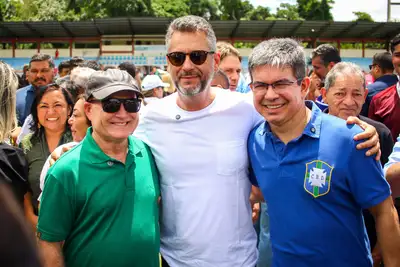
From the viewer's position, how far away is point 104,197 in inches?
89.9

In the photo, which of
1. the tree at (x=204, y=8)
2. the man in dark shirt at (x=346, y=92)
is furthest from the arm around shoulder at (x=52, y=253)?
the tree at (x=204, y=8)

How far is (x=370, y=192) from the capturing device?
7.16 feet

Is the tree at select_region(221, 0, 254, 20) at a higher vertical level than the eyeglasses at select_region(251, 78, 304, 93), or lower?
higher

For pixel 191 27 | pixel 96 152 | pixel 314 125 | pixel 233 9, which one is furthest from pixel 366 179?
pixel 233 9

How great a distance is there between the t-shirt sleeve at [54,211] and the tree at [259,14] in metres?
45.3

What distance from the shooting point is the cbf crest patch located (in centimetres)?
220

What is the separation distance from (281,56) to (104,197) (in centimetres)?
121

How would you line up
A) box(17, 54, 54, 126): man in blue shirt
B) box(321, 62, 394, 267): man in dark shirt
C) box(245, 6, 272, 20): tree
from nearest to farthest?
box(321, 62, 394, 267): man in dark shirt < box(17, 54, 54, 126): man in blue shirt < box(245, 6, 272, 20): tree

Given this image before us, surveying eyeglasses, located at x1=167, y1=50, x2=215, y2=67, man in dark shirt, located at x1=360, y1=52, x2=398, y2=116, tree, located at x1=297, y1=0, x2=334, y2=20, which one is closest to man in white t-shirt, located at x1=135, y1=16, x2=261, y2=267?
eyeglasses, located at x1=167, y1=50, x2=215, y2=67

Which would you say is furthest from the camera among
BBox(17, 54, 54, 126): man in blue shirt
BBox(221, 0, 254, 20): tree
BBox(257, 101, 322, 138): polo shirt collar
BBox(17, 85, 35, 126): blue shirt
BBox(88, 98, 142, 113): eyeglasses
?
BBox(221, 0, 254, 20): tree

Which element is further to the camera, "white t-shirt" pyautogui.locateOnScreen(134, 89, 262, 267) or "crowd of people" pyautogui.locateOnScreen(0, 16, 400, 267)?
"white t-shirt" pyautogui.locateOnScreen(134, 89, 262, 267)

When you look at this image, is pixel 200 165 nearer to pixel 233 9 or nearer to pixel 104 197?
pixel 104 197

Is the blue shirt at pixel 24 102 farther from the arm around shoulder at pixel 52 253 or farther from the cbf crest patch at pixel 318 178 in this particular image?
the cbf crest patch at pixel 318 178

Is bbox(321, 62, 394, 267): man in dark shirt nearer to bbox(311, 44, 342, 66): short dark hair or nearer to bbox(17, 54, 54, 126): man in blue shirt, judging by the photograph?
bbox(311, 44, 342, 66): short dark hair
